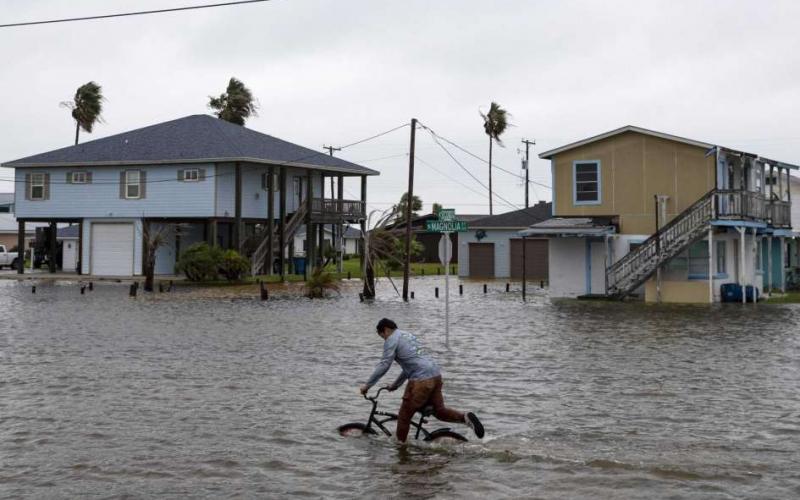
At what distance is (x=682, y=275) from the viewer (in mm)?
36781

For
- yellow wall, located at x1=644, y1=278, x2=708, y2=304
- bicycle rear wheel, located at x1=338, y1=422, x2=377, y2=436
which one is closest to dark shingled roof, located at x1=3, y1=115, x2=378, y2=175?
yellow wall, located at x1=644, y1=278, x2=708, y2=304

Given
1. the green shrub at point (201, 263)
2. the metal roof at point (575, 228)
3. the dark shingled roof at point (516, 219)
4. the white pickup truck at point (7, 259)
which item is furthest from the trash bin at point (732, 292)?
the white pickup truck at point (7, 259)

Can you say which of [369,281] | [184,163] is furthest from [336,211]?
[369,281]

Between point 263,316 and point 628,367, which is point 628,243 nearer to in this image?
point 263,316

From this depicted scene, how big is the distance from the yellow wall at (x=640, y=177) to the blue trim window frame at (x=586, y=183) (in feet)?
0.47

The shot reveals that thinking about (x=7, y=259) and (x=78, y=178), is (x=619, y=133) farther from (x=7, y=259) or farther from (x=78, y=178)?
(x=7, y=259)

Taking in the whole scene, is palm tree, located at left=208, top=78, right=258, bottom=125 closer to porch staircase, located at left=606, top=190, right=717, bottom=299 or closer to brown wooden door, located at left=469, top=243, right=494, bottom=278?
brown wooden door, located at left=469, top=243, right=494, bottom=278

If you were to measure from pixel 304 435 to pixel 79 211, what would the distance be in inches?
1824

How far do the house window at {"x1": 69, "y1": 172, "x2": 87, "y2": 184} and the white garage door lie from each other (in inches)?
102

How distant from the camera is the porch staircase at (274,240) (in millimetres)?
52125

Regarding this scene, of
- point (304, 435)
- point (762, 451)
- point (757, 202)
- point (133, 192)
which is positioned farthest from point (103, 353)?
point (133, 192)

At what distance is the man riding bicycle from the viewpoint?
11.4 metres

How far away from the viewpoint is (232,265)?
47.9 metres

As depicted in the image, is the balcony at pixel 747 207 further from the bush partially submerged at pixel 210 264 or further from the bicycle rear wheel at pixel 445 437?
the bicycle rear wheel at pixel 445 437
